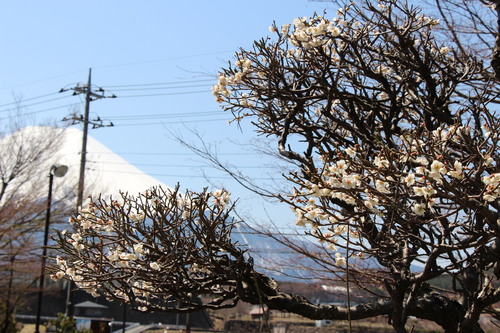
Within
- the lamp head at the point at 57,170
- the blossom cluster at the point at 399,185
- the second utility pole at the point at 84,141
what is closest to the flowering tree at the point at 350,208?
the blossom cluster at the point at 399,185

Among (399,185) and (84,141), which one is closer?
(399,185)

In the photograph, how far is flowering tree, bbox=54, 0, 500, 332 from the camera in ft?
12.0

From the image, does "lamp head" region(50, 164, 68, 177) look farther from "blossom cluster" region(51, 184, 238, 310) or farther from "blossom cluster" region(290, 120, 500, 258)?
"blossom cluster" region(290, 120, 500, 258)

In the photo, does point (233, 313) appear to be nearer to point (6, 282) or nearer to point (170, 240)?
point (6, 282)

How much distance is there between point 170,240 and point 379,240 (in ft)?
5.96

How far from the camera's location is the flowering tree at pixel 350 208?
3662 mm

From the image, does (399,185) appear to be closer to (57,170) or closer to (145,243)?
(145,243)

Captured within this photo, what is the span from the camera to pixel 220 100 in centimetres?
576

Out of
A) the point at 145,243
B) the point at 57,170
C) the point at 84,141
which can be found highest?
the point at 84,141

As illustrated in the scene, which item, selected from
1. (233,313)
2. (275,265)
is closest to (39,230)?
(275,265)

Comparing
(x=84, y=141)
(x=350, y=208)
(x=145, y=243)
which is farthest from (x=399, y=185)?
(x=84, y=141)

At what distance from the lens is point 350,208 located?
4.68 metres

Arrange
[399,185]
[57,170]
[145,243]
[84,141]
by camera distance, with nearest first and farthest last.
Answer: [399,185], [145,243], [57,170], [84,141]

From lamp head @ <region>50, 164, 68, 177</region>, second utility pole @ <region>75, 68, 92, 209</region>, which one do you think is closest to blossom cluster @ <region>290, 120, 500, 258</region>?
lamp head @ <region>50, 164, 68, 177</region>
